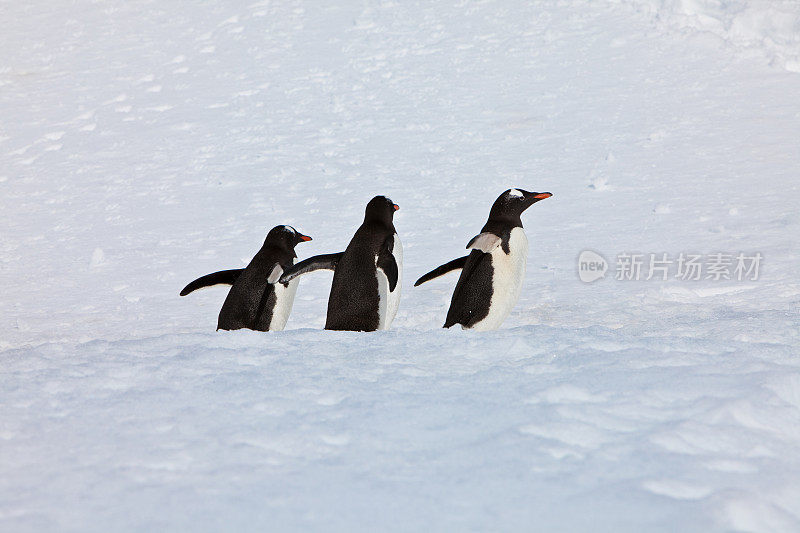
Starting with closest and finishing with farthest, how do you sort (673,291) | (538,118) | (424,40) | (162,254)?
(673,291), (162,254), (538,118), (424,40)

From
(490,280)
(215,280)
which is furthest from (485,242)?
(215,280)

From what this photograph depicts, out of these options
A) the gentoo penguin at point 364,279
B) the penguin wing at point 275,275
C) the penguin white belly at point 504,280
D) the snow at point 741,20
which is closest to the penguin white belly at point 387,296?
the gentoo penguin at point 364,279

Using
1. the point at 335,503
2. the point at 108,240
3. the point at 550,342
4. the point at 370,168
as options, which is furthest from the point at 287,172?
the point at 335,503

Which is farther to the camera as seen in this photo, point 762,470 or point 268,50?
point 268,50

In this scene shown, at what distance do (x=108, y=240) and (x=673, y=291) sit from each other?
13.9 feet

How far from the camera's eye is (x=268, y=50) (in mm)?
10820

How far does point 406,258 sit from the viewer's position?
5.68 meters

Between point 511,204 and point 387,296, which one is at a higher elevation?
point 511,204

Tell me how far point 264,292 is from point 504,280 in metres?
1.18

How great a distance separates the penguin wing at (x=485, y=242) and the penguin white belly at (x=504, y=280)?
0.04 metres

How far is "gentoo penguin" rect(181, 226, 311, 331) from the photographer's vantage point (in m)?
4.10

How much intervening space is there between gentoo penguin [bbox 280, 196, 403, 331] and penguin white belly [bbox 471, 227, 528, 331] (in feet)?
1.50

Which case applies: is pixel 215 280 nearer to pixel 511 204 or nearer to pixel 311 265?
pixel 311 265

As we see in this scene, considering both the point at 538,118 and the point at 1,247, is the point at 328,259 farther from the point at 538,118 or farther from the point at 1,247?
the point at 538,118
